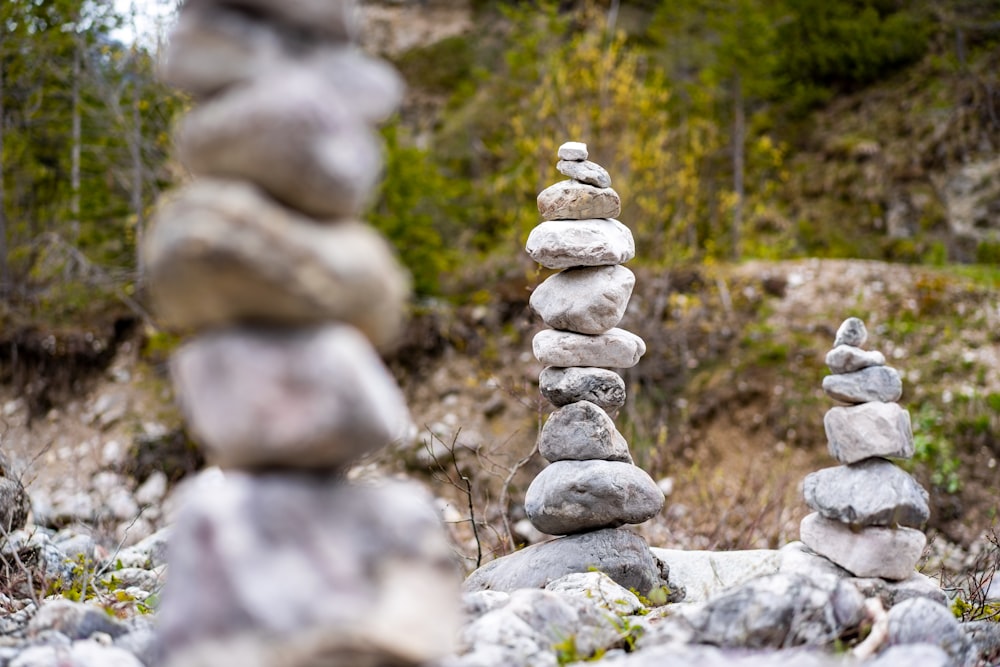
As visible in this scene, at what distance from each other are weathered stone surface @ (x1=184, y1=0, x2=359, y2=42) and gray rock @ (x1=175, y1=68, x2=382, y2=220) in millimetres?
148

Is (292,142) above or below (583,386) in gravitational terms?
above

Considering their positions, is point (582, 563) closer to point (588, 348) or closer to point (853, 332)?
point (588, 348)

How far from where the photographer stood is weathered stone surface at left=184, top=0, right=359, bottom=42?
83.6 inches

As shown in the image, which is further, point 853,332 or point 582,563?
point 582,563

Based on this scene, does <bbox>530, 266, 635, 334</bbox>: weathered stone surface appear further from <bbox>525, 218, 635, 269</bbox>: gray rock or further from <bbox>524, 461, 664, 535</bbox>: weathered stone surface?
<bbox>524, 461, 664, 535</bbox>: weathered stone surface

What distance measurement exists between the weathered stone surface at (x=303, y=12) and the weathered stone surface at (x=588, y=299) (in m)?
2.88

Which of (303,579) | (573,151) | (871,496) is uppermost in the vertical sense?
(573,151)

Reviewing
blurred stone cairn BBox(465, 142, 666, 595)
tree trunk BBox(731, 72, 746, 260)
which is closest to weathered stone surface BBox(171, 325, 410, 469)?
blurred stone cairn BBox(465, 142, 666, 595)

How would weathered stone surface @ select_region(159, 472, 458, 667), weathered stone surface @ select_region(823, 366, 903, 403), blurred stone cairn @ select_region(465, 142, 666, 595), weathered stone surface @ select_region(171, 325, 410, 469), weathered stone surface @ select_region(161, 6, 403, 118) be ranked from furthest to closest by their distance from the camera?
1. blurred stone cairn @ select_region(465, 142, 666, 595)
2. weathered stone surface @ select_region(823, 366, 903, 403)
3. weathered stone surface @ select_region(161, 6, 403, 118)
4. weathered stone surface @ select_region(171, 325, 410, 469)
5. weathered stone surface @ select_region(159, 472, 458, 667)

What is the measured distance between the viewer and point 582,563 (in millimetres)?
4574

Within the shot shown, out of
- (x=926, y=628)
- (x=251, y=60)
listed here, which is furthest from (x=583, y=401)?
(x=251, y=60)

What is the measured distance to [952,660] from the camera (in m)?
3.12

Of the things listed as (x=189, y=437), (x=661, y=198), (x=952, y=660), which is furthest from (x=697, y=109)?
(x=952, y=660)

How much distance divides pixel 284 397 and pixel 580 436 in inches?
122
